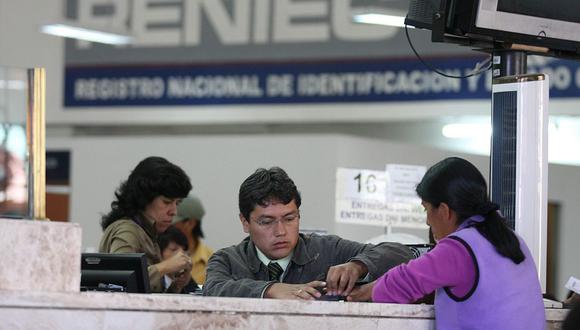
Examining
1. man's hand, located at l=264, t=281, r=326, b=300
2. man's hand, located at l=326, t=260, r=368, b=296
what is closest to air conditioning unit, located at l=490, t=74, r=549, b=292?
man's hand, located at l=326, t=260, r=368, b=296

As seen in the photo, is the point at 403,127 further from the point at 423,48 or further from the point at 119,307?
the point at 119,307

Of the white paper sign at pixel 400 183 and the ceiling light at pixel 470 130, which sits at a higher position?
the ceiling light at pixel 470 130

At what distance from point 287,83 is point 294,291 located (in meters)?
8.88

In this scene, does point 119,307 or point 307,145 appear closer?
point 119,307

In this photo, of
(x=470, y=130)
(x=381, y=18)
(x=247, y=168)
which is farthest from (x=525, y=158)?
(x=470, y=130)

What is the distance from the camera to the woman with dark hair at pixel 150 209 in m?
5.19

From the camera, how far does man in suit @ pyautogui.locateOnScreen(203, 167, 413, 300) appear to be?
3.88 m

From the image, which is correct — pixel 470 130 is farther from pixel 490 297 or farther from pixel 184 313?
pixel 184 313

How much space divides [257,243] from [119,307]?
986mm

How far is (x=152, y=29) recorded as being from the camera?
1282cm

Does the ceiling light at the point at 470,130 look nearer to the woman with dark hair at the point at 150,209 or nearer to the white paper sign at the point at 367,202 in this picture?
the white paper sign at the point at 367,202

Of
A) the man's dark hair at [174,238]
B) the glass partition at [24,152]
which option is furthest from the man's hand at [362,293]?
the man's dark hair at [174,238]

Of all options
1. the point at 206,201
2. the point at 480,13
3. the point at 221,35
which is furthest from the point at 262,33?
the point at 480,13

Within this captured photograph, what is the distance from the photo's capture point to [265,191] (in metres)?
3.96
